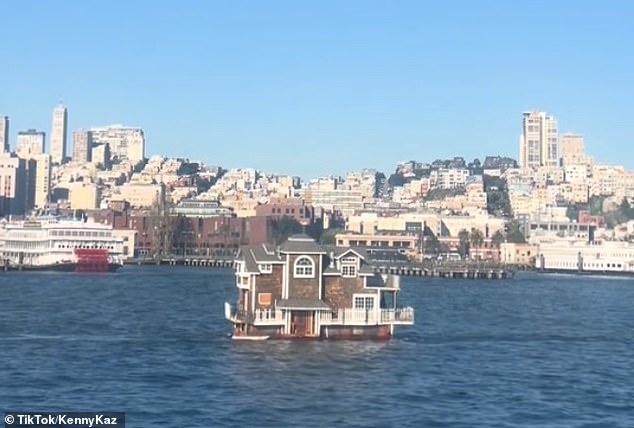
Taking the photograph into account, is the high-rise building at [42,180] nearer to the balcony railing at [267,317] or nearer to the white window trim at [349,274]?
the white window trim at [349,274]

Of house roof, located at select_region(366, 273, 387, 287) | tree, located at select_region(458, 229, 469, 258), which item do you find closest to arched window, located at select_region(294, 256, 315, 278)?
house roof, located at select_region(366, 273, 387, 287)

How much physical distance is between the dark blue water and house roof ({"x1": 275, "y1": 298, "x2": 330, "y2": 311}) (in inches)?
35.4

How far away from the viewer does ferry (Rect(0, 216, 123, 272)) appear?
79.9m

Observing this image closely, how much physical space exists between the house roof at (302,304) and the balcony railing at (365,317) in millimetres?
307

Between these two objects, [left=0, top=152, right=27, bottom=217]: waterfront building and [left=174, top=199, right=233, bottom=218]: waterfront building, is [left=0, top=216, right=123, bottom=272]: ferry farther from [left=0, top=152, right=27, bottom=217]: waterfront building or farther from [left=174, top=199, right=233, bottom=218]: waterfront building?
[left=0, top=152, right=27, bottom=217]: waterfront building

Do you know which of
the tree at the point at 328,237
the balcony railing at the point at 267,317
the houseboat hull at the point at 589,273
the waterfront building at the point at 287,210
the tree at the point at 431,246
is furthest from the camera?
the waterfront building at the point at 287,210

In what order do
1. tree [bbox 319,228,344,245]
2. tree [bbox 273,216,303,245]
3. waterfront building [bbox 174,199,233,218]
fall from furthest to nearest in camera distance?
1. waterfront building [bbox 174,199,233,218]
2. tree [bbox 319,228,344,245]
3. tree [bbox 273,216,303,245]

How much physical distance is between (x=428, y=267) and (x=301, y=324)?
225ft

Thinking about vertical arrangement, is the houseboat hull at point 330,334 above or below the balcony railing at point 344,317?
below

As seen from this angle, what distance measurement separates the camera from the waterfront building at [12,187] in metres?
152

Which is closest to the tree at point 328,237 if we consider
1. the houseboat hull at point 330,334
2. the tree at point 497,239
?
the tree at point 497,239

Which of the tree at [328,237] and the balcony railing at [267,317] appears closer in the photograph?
the balcony railing at [267,317]

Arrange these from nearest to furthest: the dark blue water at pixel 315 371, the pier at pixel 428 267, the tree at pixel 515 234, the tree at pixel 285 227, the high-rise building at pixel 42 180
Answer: the dark blue water at pixel 315 371, the pier at pixel 428 267, the tree at pixel 285 227, the tree at pixel 515 234, the high-rise building at pixel 42 180

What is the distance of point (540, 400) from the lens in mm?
25375
